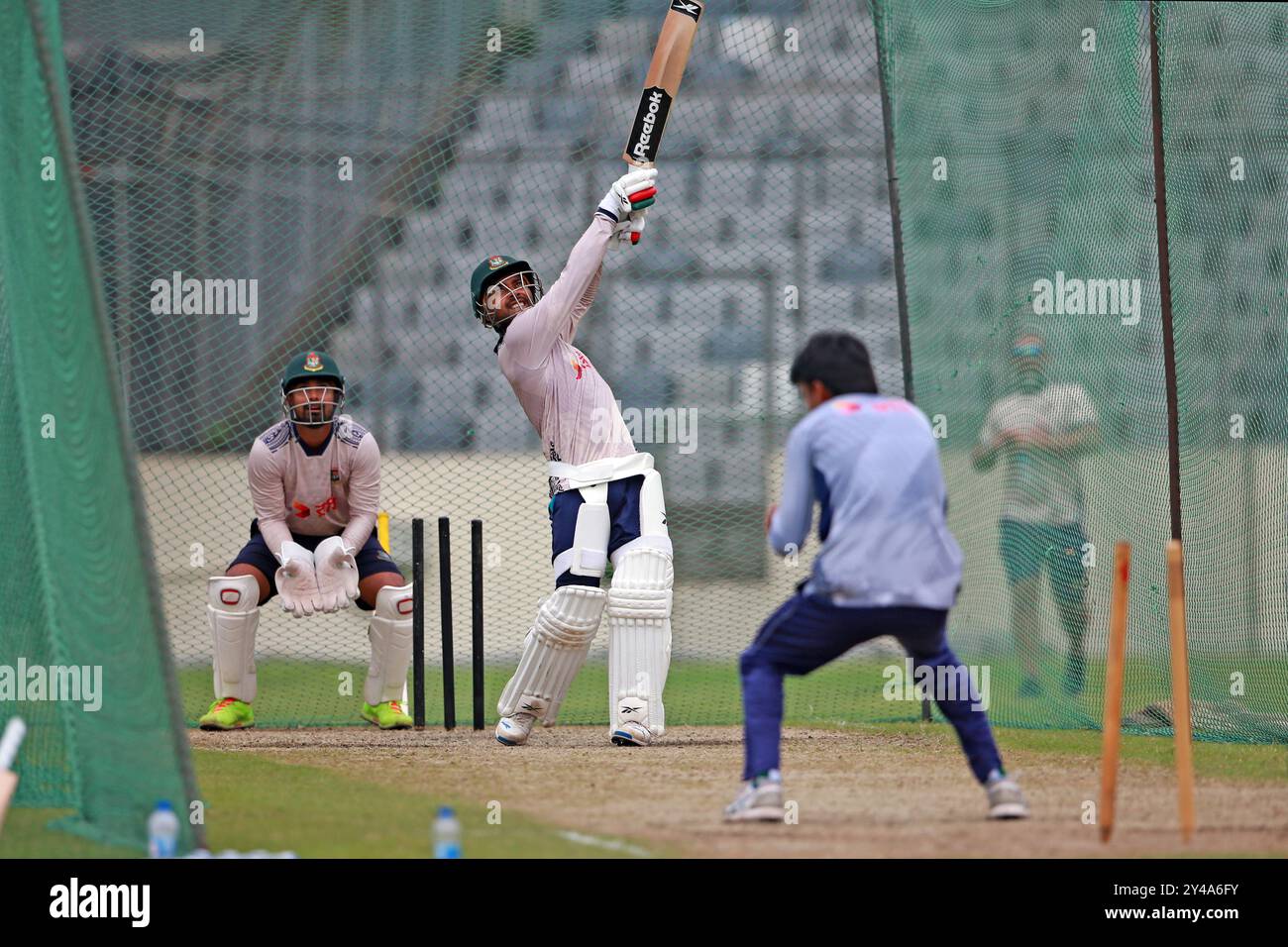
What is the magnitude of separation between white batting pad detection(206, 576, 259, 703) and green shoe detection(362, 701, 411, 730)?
688mm

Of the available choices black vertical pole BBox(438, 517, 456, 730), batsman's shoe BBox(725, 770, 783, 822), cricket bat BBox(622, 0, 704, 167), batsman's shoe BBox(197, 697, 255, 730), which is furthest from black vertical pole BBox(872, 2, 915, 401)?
batsman's shoe BBox(725, 770, 783, 822)

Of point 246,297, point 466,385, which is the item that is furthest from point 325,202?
point 466,385

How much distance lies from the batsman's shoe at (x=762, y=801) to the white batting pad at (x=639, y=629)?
2.34 meters

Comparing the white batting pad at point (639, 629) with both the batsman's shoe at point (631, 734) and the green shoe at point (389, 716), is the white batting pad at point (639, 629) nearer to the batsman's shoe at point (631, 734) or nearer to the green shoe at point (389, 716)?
the batsman's shoe at point (631, 734)

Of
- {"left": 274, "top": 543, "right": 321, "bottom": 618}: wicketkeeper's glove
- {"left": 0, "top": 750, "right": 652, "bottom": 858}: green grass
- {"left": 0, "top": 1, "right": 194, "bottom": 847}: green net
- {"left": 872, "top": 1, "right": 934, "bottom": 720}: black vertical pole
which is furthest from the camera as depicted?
{"left": 872, "top": 1, "right": 934, "bottom": 720}: black vertical pole

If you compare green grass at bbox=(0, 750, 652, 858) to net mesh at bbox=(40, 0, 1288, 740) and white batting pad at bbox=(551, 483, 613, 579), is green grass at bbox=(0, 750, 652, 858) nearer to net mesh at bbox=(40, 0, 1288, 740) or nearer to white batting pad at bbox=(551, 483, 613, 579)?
white batting pad at bbox=(551, 483, 613, 579)

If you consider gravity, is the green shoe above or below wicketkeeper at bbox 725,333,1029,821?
below

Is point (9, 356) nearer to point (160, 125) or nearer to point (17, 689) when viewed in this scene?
point (17, 689)

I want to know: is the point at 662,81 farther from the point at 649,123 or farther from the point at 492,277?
the point at 492,277

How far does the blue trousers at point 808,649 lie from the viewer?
209 inches

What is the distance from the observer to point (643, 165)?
307 inches

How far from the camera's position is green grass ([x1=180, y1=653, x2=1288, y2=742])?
813 cm

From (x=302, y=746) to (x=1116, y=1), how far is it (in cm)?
500

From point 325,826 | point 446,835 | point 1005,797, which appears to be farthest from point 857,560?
point 325,826
